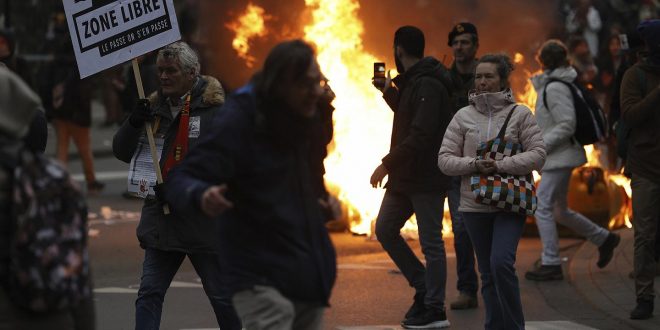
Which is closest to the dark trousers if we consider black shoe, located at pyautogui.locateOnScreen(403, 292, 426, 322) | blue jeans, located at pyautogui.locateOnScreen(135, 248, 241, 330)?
black shoe, located at pyautogui.locateOnScreen(403, 292, 426, 322)

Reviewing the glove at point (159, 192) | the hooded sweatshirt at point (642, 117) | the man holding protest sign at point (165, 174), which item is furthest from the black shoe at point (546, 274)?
the glove at point (159, 192)

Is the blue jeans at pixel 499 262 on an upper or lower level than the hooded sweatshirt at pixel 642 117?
lower

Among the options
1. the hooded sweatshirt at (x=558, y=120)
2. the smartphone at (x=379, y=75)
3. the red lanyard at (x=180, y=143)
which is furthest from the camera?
the hooded sweatshirt at (x=558, y=120)

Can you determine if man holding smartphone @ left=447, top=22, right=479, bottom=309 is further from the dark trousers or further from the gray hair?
the gray hair

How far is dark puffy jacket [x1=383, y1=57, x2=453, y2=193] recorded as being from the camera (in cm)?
809

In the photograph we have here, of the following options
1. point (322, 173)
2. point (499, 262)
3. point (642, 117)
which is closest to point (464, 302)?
point (642, 117)

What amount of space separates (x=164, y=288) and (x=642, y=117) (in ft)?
10.4

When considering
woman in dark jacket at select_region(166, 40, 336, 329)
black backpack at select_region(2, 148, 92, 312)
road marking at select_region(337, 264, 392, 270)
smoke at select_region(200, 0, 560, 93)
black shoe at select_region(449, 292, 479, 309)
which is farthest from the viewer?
smoke at select_region(200, 0, 560, 93)

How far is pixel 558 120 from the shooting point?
9578 millimetres

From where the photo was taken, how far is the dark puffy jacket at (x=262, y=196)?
4.81m

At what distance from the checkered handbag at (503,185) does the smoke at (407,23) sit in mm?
5417

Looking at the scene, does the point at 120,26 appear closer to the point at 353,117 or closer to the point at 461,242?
the point at 461,242

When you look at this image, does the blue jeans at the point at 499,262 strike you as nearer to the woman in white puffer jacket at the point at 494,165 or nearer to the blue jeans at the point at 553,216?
the woman in white puffer jacket at the point at 494,165

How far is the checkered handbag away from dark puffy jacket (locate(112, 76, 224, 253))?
4.68 feet
